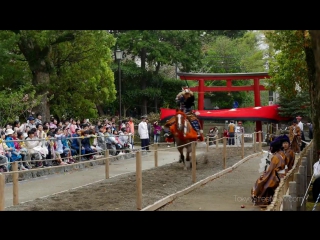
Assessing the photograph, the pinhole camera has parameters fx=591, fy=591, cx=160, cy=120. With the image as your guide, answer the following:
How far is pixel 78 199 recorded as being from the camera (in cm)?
1060

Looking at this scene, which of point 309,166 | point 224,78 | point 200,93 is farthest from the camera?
point 224,78

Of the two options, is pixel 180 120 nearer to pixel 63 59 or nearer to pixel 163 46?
pixel 63 59

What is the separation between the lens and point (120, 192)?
464 inches

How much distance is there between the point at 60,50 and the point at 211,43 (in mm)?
19903

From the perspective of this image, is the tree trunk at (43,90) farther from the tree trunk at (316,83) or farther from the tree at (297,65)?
the tree trunk at (316,83)

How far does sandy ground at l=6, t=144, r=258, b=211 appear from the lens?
9.80 metres

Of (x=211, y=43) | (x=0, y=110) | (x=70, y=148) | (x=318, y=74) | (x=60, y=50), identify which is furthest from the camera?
(x=211, y=43)

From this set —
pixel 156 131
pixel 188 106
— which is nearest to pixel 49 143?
pixel 188 106

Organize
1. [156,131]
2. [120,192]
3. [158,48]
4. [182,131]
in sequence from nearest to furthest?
[120,192], [182,131], [156,131], [158,48]

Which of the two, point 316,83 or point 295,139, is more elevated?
point 316,83

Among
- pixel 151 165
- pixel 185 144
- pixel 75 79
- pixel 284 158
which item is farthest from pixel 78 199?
pixel 75 79

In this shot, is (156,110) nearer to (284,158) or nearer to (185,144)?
(185,144)

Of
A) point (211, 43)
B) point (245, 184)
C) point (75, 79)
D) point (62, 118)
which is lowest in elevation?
point (245, 184)

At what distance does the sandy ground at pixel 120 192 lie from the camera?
386 inches
